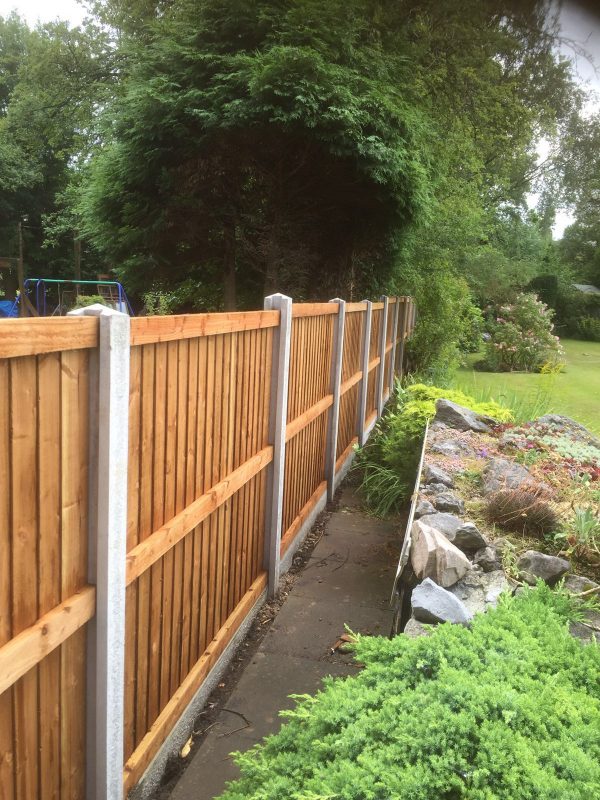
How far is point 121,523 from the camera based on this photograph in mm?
1984

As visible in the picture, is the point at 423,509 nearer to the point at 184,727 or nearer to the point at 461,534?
the point at 461,534

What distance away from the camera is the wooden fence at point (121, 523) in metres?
1.59

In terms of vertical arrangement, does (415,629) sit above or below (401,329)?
below

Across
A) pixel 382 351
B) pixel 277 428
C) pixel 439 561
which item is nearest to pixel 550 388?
pixel 382 351

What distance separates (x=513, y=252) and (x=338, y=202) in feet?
78.0

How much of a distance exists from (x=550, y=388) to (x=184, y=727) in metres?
8.66

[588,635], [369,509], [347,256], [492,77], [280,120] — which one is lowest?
[369,509]

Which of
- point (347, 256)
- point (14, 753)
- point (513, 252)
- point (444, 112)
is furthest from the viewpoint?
point (513, 252)

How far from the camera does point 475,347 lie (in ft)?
70.2

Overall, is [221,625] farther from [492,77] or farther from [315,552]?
[492,77]

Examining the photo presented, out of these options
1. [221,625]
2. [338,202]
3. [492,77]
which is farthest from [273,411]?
[492,77]

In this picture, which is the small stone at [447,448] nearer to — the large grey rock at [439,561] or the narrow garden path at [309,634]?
the narrow garden path at [309,634]

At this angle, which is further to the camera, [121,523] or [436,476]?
[436,476]

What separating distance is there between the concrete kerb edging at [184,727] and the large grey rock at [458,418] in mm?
3385
